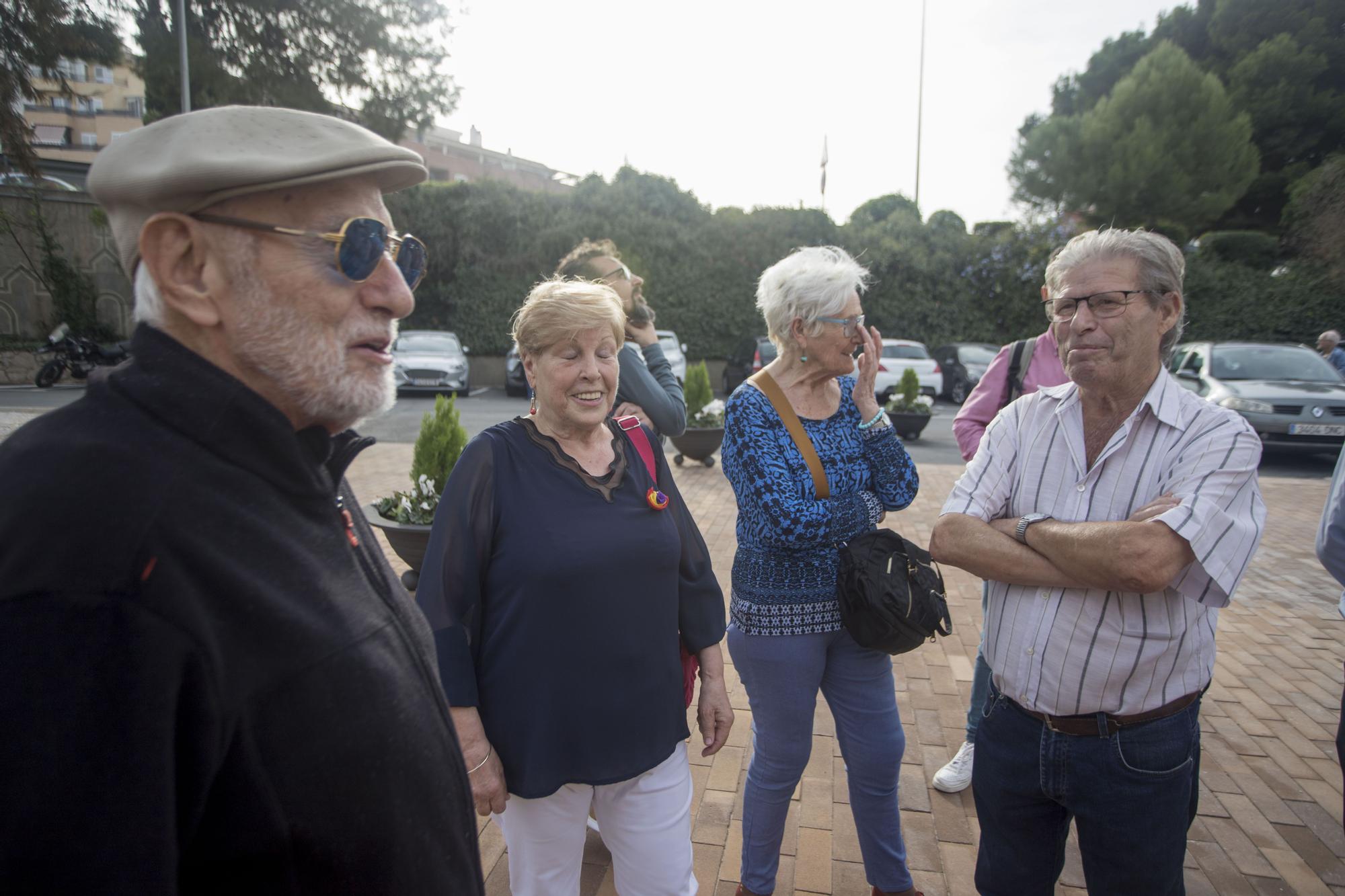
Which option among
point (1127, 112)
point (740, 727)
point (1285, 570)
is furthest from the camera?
point (1127, 112)

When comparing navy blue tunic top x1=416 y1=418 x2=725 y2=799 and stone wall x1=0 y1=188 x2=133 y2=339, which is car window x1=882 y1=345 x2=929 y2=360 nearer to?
stone wall x1=0 y1=188 x2=133 y2=339

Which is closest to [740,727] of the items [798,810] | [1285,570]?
[798,810]

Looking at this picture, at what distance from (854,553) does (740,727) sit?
164 cm

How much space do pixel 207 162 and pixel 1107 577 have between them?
6.12ft

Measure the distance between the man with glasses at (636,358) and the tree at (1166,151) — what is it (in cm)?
2664

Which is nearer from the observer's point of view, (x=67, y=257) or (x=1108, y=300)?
(x=1108, y=300)

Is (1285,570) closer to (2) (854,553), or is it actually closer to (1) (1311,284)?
(2) (854,553)

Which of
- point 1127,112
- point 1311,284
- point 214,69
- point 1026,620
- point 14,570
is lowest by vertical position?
point 1026,620

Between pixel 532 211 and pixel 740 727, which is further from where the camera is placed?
pixel 532 211

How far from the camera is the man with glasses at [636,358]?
345 centimetres

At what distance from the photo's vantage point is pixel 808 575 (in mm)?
2465

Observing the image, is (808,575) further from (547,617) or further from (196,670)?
(196,670)

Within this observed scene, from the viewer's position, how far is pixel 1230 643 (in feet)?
15.6

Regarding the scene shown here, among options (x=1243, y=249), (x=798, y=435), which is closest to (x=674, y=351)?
(x=1243, y=249)
